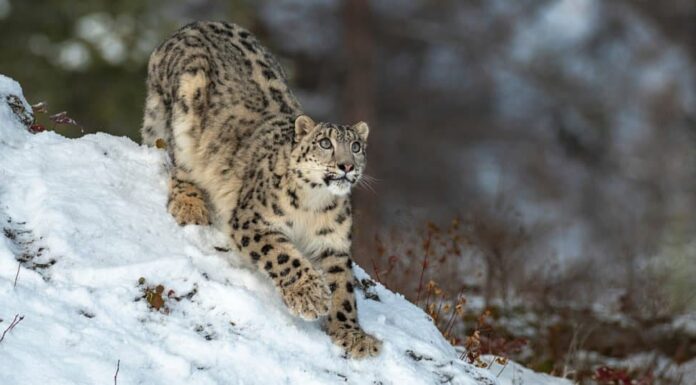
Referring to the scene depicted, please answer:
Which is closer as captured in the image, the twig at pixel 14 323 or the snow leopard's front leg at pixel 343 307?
the twig at pixel 14 323

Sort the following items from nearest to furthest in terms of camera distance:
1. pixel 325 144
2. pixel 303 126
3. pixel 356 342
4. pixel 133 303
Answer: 1. pixel 133 303
2. pixel 356 342
3. pixel 325 144
4. pixel 303 126

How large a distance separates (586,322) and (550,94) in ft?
56.2

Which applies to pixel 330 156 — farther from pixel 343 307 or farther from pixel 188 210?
pixel 188 210

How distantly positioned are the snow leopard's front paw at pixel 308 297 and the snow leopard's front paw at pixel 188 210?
1001mm

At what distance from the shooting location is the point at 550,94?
86.7 ft

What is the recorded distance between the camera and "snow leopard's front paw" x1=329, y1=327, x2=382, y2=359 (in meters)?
6.01

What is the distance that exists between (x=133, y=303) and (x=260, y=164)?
1.58m

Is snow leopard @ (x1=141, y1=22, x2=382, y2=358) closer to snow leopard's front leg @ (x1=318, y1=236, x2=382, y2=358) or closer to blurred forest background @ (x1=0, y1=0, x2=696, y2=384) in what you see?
snow leopard's front leg @ (x1=318, y1=236, x2=382, y2=358)

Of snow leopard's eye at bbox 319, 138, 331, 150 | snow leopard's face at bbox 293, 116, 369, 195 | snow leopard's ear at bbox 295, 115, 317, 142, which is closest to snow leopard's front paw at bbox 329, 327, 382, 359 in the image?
snow leopard's face at bbox 293, 116, 369, 195

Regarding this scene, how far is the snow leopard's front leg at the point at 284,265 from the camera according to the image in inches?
238

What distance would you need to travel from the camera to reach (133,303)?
5.68 metres

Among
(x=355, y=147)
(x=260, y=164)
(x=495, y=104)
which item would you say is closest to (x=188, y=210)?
(x=260, y=164)

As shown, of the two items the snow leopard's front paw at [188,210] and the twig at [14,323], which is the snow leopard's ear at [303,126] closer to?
the snow leopard's front paw at [188,210]

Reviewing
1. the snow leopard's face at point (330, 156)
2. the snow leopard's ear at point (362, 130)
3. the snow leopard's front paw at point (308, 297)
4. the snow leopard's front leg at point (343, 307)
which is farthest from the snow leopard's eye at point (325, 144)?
the snow leopard's front paw at point (308, 297)
